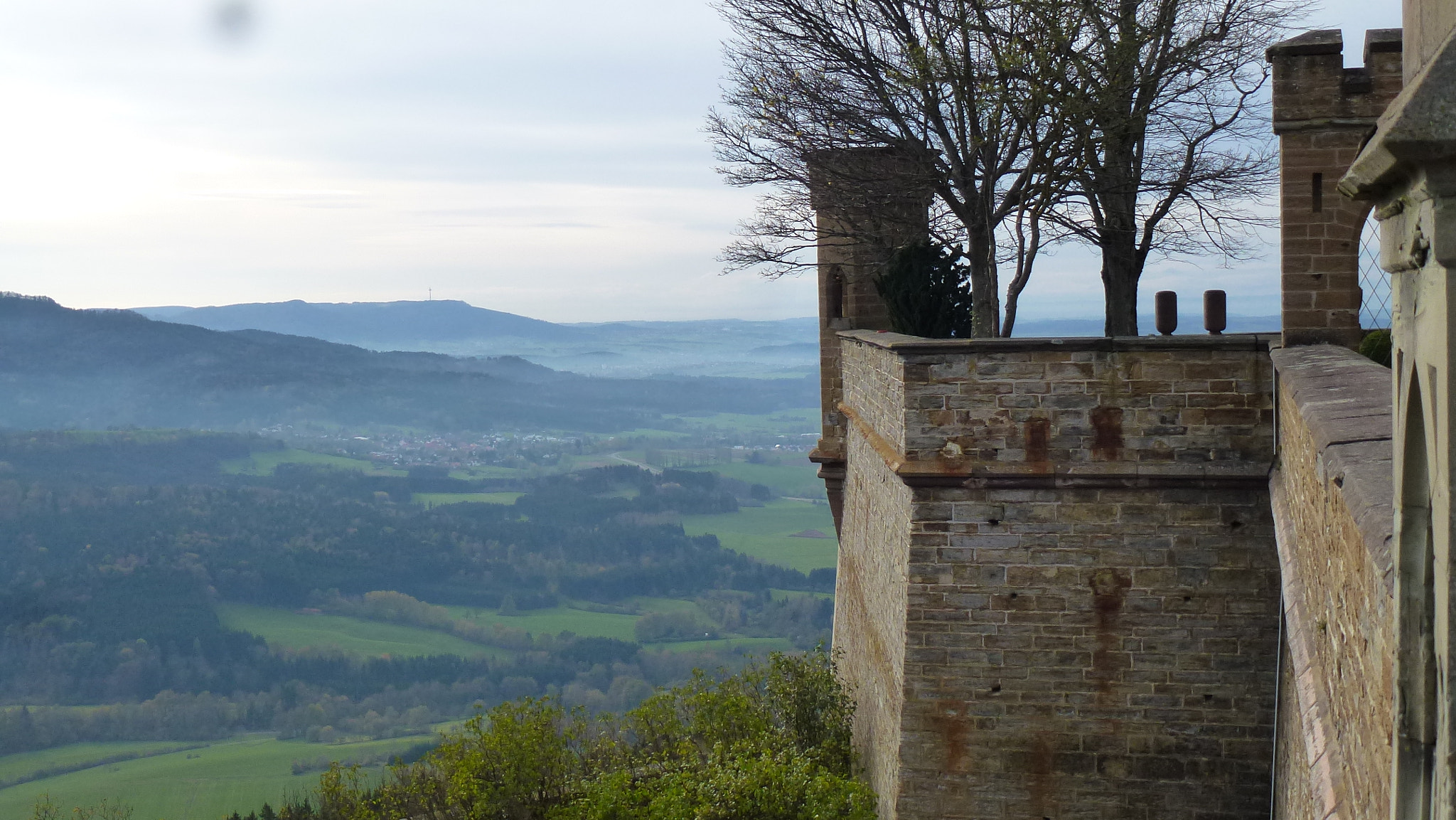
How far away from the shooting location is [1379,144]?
2.10 meters

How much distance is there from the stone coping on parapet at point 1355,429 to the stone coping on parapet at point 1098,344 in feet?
3.03

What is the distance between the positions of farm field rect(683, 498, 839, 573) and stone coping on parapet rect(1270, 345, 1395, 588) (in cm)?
10637

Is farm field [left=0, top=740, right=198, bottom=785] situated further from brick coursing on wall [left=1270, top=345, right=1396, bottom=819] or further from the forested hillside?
brick coursing on wall [left=1270, top=345, right=1396, bottom=819]

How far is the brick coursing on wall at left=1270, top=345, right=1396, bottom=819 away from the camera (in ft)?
10.1

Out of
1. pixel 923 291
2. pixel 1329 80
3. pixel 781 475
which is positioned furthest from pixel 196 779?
pixel 781 475

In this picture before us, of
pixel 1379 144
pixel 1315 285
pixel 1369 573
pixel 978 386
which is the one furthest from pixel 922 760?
pixel 1379 144

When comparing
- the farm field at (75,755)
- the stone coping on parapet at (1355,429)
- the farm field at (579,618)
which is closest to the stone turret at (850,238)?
the stone coping on parapet at (1355,429)

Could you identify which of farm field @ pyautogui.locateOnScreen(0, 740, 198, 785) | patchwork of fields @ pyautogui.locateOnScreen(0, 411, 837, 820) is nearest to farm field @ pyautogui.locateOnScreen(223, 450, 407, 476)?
patchwork of fields @ pyautogui.locateOnScreen(0, 411, 837, 820)

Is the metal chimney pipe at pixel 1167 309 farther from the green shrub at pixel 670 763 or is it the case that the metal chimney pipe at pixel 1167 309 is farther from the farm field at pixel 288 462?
the farm field at pixel 288 462

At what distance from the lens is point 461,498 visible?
15125cm

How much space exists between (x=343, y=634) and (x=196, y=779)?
33013 millimetres

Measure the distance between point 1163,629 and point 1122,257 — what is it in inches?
369

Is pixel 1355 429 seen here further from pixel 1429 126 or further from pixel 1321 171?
pixel 1321 171

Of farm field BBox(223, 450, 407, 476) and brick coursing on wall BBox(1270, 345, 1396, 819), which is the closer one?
brick coursing on wall BBox(1270, 345, 1396, 819)
